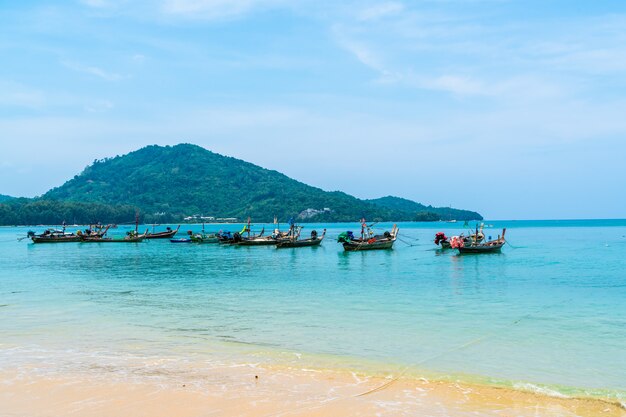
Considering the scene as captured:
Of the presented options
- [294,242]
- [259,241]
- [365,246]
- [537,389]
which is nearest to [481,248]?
[365,246]

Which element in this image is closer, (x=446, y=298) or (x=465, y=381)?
(x=465, y=381)

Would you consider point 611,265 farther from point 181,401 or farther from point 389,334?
point 181,401

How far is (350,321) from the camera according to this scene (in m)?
16.0

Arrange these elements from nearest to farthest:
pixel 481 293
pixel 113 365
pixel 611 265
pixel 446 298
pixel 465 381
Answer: pixel 465 381 → pixel 113 365 → pixel 446 298 → pixel 481 293 → pixel 611 265

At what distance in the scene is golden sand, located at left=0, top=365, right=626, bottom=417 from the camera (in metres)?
8.32

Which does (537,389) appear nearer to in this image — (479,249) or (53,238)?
(479,249)

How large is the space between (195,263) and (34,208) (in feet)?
504

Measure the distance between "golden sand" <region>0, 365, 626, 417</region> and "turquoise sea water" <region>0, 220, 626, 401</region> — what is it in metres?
0.90

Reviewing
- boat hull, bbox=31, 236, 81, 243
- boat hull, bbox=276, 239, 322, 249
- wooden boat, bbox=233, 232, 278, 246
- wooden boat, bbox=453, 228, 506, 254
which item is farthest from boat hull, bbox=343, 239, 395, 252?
→ boat hull, bbox=31, 236, 81, 243

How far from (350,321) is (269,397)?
23.7 ft

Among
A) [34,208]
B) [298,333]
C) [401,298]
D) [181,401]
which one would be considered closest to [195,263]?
[401,298]

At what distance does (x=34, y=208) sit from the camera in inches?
6816

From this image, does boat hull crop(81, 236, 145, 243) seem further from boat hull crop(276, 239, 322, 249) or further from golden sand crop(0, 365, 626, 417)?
golden sand crop(0, 365, 626, 417)

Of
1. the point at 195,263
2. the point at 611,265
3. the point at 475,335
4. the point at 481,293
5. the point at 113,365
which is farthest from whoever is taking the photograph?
the point at 195,263
